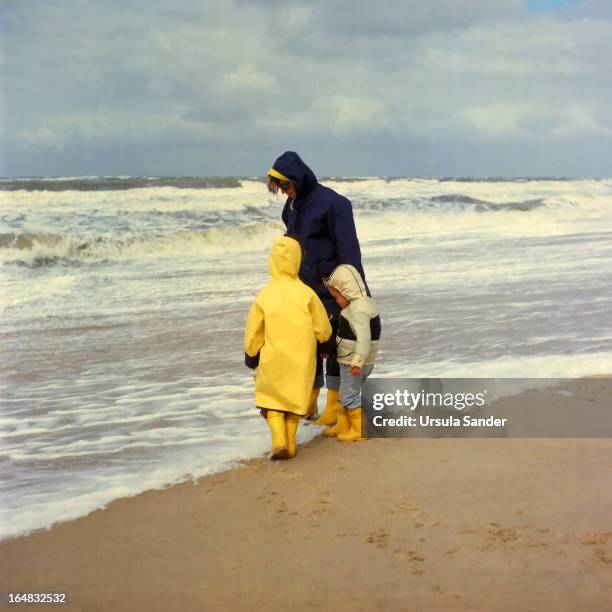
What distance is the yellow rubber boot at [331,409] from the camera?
482 centimetres

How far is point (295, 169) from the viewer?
447cm

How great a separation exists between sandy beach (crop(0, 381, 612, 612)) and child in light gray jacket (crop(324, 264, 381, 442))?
408 mm

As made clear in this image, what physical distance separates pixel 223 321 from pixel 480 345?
2603mm

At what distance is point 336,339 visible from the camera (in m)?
4.54

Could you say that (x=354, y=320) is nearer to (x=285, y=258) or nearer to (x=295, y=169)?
(x=285, y=258)

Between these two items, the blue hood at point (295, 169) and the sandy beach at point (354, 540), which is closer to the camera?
the sandy beach at point (354, 540)

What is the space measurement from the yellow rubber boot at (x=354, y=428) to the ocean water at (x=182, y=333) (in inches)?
11.1

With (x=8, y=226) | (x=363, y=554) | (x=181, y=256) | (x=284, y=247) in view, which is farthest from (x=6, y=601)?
(x=8, y=226)

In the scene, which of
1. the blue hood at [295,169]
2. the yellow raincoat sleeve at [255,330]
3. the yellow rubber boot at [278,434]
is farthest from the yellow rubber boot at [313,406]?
the blue hood at [295,169]

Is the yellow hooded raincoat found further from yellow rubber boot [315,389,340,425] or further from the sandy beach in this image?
yellow rubber boot [315,389,340,425]

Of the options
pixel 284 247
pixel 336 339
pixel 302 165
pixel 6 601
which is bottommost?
pixel 6 601

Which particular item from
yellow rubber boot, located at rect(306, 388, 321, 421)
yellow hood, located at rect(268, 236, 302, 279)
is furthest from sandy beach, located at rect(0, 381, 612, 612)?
yellow hood, located at rect(268, 236, 302, 279)

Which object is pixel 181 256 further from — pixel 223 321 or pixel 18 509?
pixel 18 509

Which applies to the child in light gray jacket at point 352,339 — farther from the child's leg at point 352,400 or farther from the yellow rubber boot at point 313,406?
the yellow rubber boot at point 313,406
